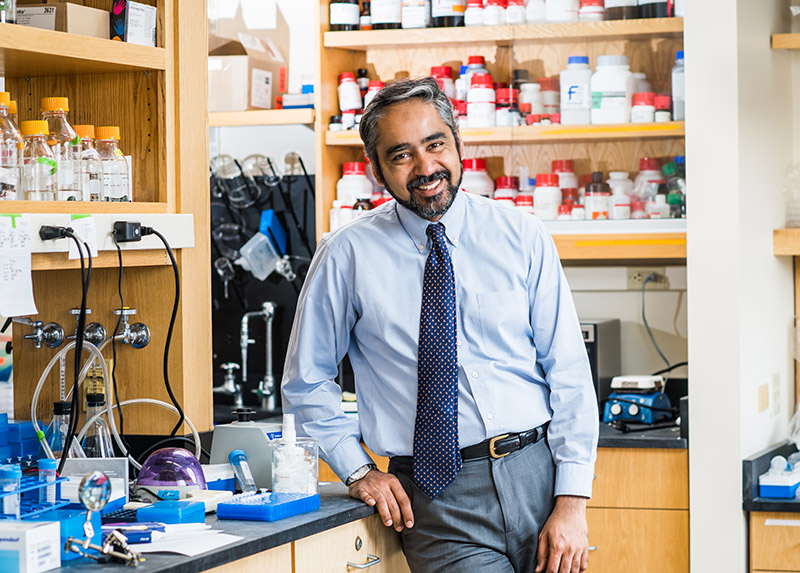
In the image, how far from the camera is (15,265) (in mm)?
2121

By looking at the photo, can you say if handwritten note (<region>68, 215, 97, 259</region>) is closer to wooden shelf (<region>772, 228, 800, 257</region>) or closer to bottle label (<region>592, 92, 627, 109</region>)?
bottle label (<region>592, 92, 627, 109</region>)

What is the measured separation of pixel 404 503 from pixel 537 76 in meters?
1.96

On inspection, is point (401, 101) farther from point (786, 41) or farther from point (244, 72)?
point (244, 72)

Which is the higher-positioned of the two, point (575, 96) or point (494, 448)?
point (575, 96)

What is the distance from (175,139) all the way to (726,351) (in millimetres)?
1641

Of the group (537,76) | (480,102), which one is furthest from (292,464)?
(480,102)

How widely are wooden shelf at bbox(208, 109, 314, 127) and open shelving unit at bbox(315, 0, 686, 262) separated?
0.12 metres

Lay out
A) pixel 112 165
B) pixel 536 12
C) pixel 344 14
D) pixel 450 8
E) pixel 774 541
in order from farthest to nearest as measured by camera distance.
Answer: pixel 344 14, pixel 450 8, pixel 536 12, pixel 774 541, pixel 112 165

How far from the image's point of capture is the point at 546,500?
7.38 ft

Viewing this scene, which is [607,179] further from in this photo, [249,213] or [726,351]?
[249,213]

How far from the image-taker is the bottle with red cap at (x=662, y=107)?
3.40 metres

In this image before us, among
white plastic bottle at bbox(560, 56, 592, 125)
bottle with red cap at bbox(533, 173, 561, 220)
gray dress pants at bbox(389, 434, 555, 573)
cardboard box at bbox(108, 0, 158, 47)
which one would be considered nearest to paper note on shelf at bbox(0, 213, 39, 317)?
cardboard box at bbox(108, 0, 158, 47)

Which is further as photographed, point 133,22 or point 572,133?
point 572,133

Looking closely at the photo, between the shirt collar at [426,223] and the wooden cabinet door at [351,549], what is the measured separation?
0.60m
